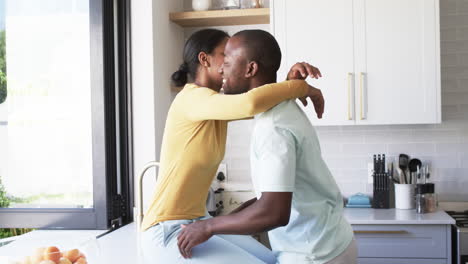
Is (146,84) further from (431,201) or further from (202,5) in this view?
(431,201)

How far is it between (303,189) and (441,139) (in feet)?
8.17

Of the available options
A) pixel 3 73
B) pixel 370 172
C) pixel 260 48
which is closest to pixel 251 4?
pixel 370 172

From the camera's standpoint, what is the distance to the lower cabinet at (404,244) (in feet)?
10.3

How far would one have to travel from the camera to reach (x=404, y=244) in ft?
10.4

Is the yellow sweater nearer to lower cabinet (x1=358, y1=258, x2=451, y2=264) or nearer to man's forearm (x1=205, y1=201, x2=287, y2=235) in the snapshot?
man's forearm (x1=205, y1=201, x2=287, y2=235)

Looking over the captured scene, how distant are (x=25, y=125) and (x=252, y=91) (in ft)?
5.82

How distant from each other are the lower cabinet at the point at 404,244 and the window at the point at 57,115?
1.42m

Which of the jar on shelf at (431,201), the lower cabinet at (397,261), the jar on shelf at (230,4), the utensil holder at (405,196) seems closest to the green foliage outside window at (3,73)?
the jar on shelf at (230,4)

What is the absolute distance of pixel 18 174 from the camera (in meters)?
2.92

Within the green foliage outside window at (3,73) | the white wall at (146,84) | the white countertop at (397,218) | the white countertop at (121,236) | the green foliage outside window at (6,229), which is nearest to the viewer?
the white countertop at (121,236)

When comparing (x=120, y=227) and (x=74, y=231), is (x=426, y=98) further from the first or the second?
(x=74, y=231)

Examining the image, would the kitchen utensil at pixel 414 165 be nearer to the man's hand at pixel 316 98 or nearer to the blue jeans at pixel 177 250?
the man's hand at pixel 316 98

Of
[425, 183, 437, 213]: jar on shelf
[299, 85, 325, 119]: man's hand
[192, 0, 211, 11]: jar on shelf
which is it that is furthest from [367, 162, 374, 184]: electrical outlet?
[299, 85, 325, 119]: man's hand

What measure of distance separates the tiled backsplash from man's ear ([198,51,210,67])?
1.92 meters
